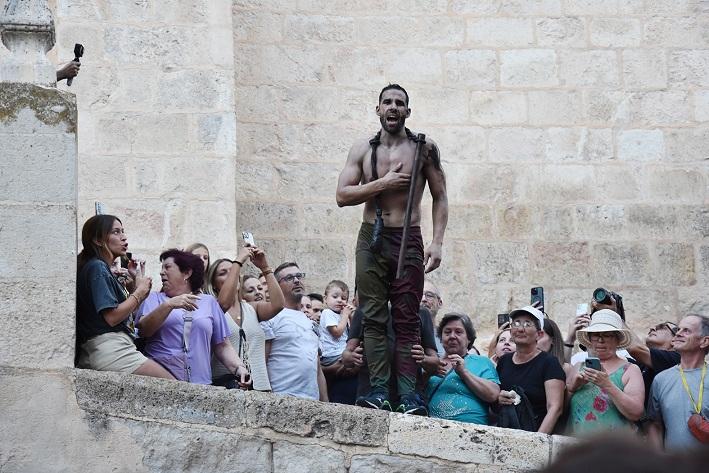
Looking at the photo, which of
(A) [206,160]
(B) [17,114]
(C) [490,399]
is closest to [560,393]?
(C) [490,399]

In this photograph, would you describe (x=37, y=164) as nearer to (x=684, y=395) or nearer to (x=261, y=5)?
(x=684, y=395)

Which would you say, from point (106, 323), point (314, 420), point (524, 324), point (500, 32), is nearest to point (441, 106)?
point (500, 32)

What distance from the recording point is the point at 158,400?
5613 mm

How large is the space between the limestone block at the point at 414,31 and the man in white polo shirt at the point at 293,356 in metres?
3.99

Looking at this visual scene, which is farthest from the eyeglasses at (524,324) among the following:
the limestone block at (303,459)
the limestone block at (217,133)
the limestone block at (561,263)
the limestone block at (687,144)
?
the limestone block at (687,144)

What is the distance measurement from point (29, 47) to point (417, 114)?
17.2 ft

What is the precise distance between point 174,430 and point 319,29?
19.3ft

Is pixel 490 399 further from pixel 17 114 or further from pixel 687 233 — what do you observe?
pixel 687 233

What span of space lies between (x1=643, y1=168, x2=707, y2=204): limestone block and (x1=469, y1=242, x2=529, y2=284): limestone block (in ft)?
4.11

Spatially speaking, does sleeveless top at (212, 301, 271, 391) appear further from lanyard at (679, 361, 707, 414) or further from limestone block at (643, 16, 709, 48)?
limestone block at (643, 16, 709, 48)

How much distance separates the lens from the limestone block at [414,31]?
428 inches

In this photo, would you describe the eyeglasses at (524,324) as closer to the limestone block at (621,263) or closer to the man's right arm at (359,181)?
the man's right arm at (359,181)

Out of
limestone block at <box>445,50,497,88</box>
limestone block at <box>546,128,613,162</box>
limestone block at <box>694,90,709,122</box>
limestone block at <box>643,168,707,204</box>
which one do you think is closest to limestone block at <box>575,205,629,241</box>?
limestone block at <box>643,168,707,204</box>

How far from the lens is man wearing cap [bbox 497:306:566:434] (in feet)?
22.1
